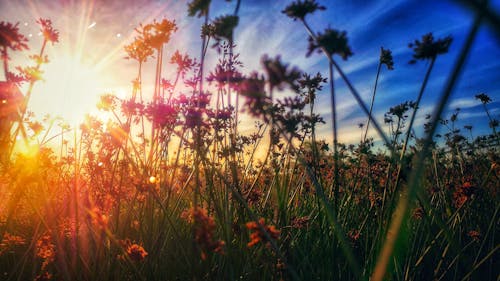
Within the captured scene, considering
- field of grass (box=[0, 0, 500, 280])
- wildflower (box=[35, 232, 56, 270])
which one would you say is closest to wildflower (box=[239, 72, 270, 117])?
field of grass (box=[0, 0, 500, 280])

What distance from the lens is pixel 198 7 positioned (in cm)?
186

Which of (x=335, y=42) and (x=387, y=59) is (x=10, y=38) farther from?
(x=387, y=59)

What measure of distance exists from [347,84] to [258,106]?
42 cm

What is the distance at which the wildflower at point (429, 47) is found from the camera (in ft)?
5.04

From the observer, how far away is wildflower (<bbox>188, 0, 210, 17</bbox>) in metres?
1.81

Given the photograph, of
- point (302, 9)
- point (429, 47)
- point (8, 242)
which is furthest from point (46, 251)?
point (429, 47)

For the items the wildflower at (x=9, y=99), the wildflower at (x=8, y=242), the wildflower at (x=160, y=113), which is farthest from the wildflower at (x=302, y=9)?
the wildflower at (x=8, y=242)

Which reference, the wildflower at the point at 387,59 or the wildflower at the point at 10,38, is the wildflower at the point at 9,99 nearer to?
the wildflower at the point at 10,38

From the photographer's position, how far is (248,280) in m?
2.54

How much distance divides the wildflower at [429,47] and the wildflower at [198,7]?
119 cm

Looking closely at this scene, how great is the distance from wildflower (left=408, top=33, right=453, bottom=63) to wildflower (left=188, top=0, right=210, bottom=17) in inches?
46.8

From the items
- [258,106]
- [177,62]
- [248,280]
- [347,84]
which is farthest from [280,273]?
[177,62]

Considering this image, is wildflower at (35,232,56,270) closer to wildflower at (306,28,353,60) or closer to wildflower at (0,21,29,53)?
wildflower at (0,21,29,53)

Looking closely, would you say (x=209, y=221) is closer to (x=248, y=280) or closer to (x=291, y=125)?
(x=291, y=125)
